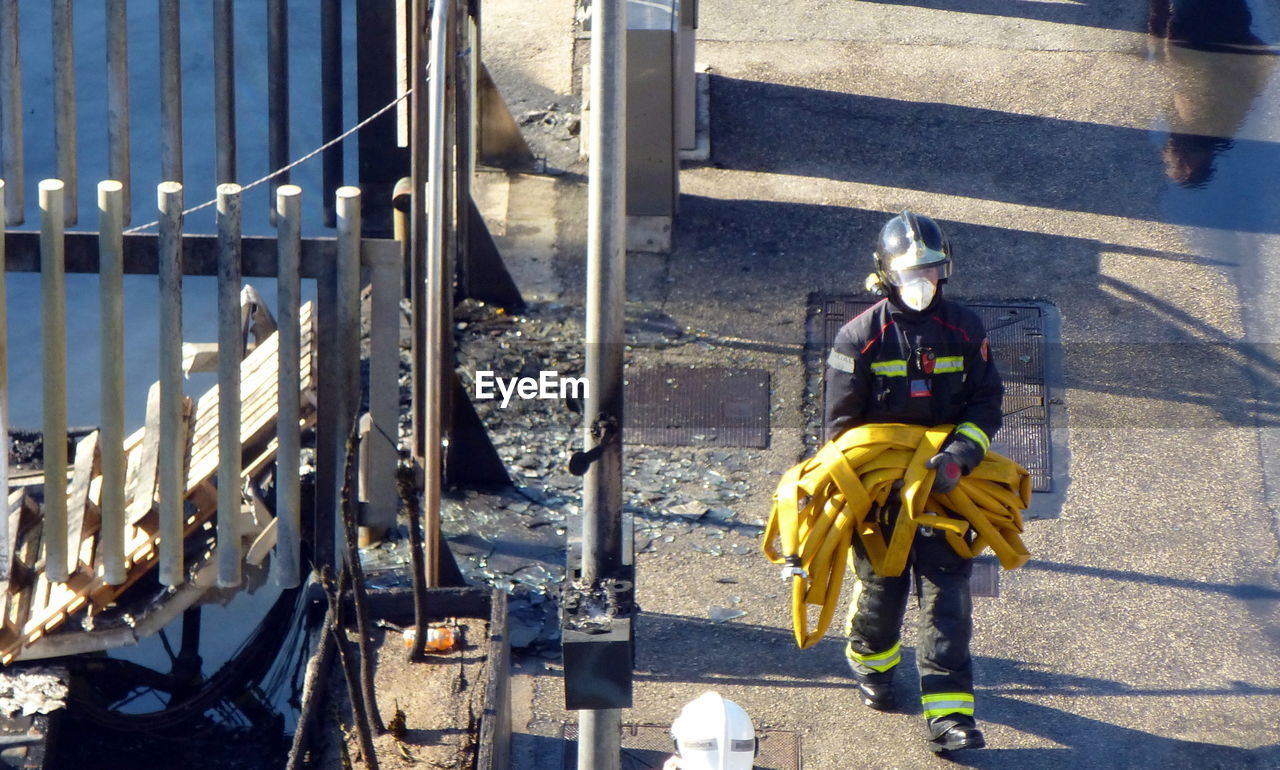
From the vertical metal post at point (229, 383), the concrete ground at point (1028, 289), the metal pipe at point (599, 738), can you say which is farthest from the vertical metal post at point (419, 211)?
the metal pipe at point (599, 738)

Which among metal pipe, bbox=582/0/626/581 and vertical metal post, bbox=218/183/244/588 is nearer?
metal pipe, bbox=582/0/626/581

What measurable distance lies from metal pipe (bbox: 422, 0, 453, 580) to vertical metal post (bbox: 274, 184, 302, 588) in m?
0.48

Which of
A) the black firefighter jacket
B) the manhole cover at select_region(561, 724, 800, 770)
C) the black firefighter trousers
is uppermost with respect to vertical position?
the black firefighter jacket

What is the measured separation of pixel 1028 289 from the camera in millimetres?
7570

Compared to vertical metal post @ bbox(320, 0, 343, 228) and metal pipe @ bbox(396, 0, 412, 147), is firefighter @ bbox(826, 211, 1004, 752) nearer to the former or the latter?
metal pipe @ bbox(396, 0, 412, 147)

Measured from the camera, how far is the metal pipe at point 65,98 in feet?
20.2

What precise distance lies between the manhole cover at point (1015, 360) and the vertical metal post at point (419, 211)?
1.75 metres

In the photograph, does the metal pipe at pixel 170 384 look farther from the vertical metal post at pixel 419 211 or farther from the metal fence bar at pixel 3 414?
the vertical metal post at pixel 419 211

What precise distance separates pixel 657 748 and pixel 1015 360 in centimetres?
293

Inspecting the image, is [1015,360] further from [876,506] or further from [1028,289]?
[876,506]

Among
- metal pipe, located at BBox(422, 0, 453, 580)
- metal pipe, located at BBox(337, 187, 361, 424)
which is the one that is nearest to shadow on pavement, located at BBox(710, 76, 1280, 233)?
metal pipe, located at BBox(422, 0, 453, 580)

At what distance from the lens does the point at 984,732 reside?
5254 mm

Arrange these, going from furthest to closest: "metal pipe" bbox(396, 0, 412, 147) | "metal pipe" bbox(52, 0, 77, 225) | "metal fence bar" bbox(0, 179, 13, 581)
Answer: "metal pipe" bbox(396, 0, 412, 147)
"metal pipe" bbox(52, 0, 77, 225)
"metal fence bar" bbox(0, 179, 13, 581)

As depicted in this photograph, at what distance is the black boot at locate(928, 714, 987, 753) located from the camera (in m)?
4.98
